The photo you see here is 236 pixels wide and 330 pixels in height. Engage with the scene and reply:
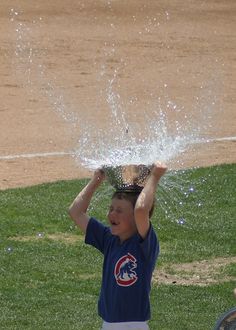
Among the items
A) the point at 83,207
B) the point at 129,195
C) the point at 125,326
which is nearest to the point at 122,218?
the point at 129,195

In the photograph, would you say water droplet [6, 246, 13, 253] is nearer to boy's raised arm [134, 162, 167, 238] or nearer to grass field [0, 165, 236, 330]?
grass field [0, 165, 236, 330]

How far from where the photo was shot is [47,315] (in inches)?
302

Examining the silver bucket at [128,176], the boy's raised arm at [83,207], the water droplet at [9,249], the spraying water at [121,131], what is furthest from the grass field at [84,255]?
the silver bucket at [128,176]

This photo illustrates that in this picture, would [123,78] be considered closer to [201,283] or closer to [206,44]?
[206,44]

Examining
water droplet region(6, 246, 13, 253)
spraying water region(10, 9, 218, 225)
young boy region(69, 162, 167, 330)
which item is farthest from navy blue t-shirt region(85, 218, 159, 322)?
water droplet region(6, 246, 13, 253)

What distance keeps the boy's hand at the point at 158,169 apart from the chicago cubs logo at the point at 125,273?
0.44m

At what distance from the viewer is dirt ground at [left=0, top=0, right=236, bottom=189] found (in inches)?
534

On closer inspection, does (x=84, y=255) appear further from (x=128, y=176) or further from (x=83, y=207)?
(x=128, y=176)

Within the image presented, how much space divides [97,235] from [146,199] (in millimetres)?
423

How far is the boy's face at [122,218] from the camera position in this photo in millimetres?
5676

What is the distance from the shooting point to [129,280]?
5.63m

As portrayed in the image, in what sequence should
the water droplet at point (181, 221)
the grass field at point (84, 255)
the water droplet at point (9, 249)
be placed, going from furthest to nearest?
1. the water droplet at point (181, 221)
2. the water droplet at point (9, 249)
3. the grass field at point (84, 255)

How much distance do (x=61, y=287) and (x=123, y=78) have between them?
9.05 m

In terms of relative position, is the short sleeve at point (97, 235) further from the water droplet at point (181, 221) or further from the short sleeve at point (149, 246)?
the water droplet at point (181, 221)
